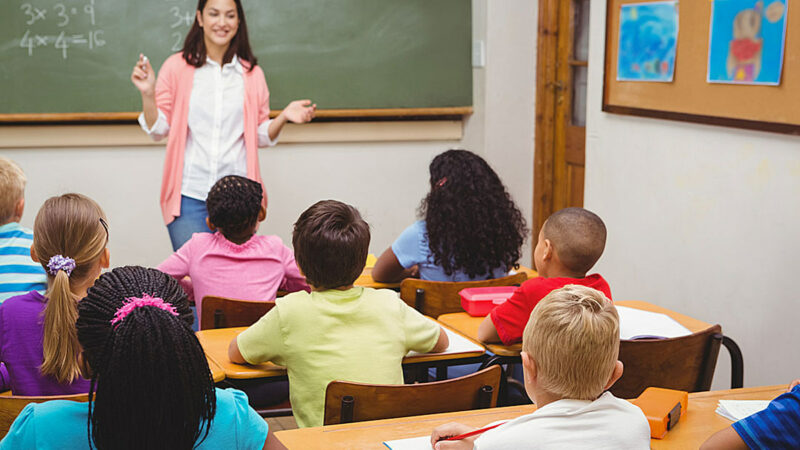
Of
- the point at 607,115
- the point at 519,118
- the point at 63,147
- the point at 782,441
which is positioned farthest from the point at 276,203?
the point at 782,441

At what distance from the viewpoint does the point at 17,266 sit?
2.54 m

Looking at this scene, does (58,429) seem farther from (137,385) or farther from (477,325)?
(477,325)

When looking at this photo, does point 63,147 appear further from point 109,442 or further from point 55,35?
point 109,442

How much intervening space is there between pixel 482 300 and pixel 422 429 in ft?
3.17

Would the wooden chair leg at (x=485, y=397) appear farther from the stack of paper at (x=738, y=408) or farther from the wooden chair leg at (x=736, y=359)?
the wooden chair leg at (x=736, y=359)

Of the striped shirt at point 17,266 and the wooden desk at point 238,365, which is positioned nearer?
the wooden desk at point 238,365

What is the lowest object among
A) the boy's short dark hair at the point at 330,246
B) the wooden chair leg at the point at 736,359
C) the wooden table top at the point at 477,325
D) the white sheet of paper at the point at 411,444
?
the wooden chair leg at the point at 736,359

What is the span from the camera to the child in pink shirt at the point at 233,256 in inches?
112

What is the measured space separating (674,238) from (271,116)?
2.40 metres

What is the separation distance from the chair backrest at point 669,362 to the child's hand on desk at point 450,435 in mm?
735

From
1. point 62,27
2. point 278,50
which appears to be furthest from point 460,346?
point 62,27

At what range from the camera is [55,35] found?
4578mm

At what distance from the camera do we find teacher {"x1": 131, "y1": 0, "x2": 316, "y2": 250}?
382cm

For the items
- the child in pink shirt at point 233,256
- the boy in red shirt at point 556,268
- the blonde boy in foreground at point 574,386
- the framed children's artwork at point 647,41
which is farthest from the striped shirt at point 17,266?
the framed children's artwork at point 647,41
